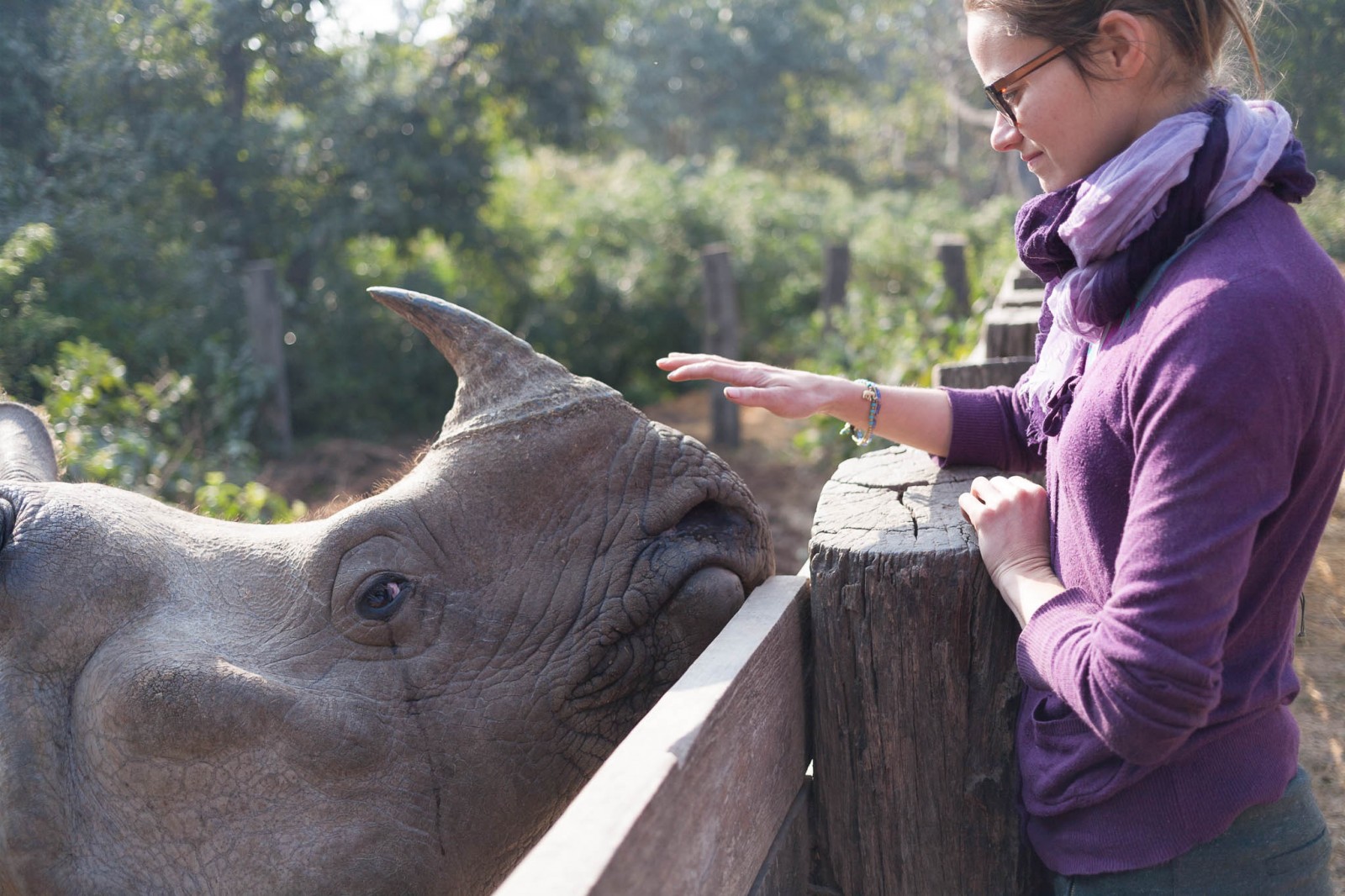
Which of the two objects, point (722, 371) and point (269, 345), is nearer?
point (722, 371)

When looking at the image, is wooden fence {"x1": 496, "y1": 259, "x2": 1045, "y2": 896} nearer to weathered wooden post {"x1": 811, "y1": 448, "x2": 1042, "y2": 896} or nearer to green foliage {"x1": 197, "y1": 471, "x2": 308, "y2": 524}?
weathered wooden post {"x1": 811, "y1": 448, "x2": 1042, "y2": 896}

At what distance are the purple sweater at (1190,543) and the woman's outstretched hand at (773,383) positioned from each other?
0.52m

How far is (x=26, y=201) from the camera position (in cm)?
664

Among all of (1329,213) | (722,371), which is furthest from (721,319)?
(722,371)

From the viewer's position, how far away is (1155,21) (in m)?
1.50

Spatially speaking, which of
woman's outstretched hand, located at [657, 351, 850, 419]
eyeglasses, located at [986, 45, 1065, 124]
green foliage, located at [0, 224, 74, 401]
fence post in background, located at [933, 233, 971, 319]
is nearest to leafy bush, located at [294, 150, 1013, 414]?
A: fence post in background, located at [933, 233, 971, 319]

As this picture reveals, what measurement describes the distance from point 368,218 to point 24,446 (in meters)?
9.62

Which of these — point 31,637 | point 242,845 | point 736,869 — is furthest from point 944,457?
point 31,637

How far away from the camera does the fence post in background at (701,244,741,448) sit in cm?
1086

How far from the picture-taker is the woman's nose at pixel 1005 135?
169 cm

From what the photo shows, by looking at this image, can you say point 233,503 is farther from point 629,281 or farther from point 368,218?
point 629,281

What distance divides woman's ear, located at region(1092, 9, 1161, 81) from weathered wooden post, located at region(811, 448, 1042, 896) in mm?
753

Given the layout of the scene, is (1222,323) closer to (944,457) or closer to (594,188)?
(944,457)

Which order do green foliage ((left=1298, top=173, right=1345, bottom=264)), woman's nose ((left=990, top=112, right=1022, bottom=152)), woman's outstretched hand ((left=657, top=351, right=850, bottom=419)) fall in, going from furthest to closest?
green foliage ((left=1298, top=173, right=1345, bottom=264)), woman's outstretched hand ((left=657, top=351, right=850, bottom=419)), woman's nose ((left=990, top=112, right=1022, bottom=152))
